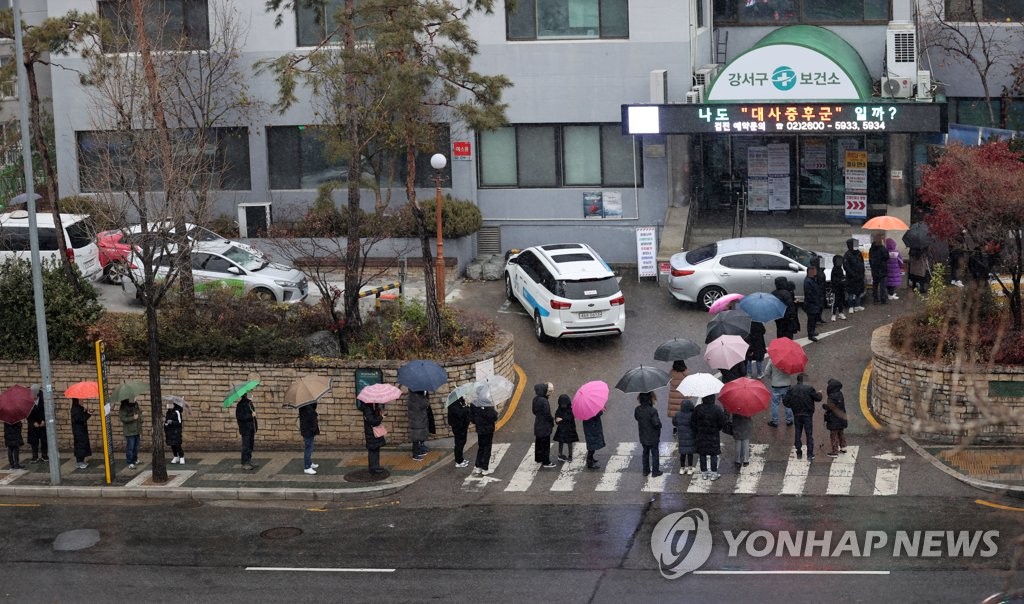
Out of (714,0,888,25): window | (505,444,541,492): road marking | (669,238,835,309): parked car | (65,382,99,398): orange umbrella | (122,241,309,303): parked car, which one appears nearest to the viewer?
(505,444,541,492): road marking

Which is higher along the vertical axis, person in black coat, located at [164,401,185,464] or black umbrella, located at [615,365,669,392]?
black umbrella, located at [615,365,669,392]

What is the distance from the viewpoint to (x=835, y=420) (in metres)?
20.1

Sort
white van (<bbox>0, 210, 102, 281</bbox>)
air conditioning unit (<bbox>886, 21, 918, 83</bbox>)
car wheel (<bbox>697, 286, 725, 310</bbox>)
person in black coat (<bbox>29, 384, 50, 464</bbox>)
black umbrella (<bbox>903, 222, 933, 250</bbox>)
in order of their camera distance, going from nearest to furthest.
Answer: person in black coat (<bbox>29, 384, 50, 464</bbox>)
black umbrella (<bbox>903, 222, 933, 250</bbox>)
car wheel (<bbox>697, 286, 725, 310</bbox>)
white van (<bbox>0, 210, 102, 281</bbox>)
air conditioning unit (<bbox>886, 21, 918, 83</bbox>)

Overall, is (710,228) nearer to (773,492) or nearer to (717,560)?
(773,492)

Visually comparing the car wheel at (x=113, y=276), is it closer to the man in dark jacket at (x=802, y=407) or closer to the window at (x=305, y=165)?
the window at (x=305, y=165)

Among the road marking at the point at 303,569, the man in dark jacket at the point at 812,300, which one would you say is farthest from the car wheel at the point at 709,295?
the road marking at the point at 303,569

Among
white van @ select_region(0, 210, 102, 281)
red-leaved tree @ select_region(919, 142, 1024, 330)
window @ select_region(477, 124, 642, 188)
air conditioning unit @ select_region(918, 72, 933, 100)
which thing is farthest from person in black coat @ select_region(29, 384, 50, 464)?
air conditioning unit @ select_region(918, 72, 933, 100)

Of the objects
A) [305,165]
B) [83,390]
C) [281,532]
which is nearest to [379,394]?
[281,532]

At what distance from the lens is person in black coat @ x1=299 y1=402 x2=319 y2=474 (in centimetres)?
2102

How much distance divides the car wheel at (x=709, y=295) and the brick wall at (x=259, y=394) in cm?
A: 549

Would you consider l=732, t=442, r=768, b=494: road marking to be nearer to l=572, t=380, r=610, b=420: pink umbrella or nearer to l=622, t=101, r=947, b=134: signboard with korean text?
l=572, t=380, r=610, b=420: pink umbrella

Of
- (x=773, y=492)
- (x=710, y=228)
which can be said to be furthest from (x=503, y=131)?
(x=773, y=492)

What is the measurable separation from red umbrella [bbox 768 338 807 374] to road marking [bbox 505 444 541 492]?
13.6 ft

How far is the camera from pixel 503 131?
32.5m
